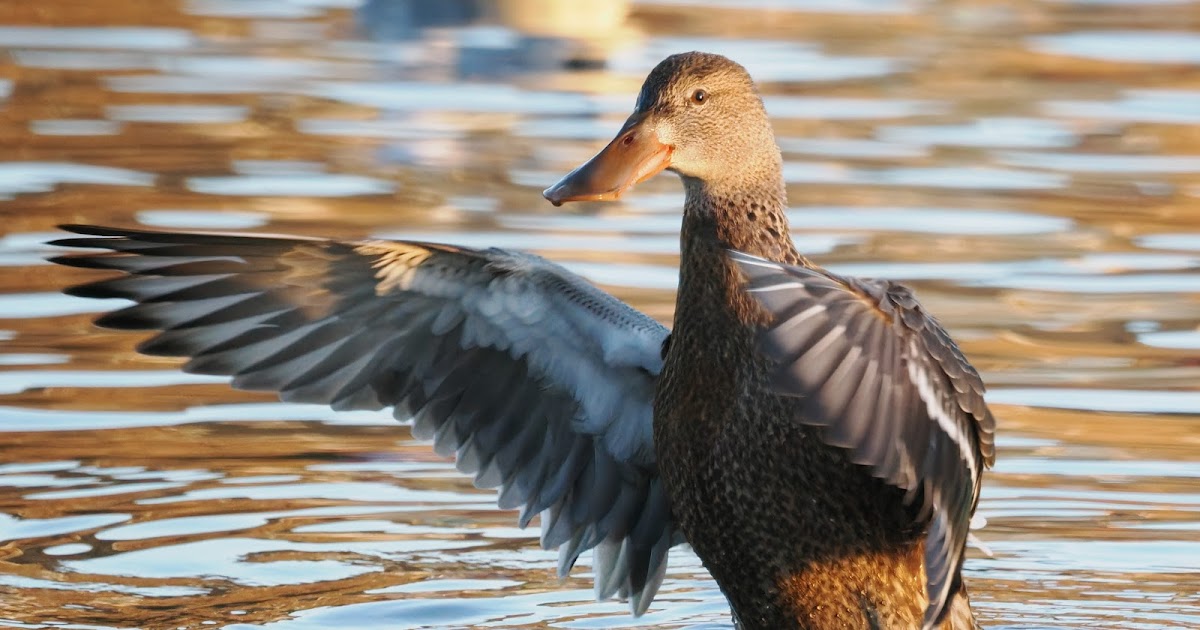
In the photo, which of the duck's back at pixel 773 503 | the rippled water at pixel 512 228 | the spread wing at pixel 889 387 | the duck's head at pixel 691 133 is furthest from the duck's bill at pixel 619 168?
the rippled water at pixel 512 228

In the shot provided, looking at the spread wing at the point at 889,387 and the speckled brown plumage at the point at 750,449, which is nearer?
the spread wing at the point at 889,387

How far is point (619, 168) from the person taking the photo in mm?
5758

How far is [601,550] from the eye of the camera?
6.80m

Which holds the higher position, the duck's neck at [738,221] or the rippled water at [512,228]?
the duck's neck at [738,221]

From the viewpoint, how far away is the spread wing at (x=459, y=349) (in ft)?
20.7

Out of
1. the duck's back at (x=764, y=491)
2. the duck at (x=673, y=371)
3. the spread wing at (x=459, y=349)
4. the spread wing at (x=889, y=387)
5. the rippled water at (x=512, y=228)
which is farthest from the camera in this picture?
the rippled water at (x=512, y=228)

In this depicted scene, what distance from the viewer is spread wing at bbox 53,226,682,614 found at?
6.32 meters

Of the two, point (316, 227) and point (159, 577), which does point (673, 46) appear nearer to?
point (316, 227)

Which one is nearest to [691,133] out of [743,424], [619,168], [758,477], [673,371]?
[619,168]

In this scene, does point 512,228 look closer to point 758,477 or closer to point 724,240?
point 724,240

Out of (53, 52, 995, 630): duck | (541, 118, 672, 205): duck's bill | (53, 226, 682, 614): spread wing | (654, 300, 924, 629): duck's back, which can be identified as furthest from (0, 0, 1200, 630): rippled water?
(541, 118, 672, 205): duck's bill

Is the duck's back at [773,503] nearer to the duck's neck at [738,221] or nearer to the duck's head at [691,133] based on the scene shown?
the duck's neck at [738,221]

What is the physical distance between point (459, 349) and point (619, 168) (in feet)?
3.51

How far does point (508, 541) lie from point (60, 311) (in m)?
2.90
